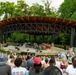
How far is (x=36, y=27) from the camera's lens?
46.1 m

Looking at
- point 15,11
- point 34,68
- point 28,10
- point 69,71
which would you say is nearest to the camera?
point 34,68

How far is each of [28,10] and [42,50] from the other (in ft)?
147

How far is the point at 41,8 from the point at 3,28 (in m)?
33.3

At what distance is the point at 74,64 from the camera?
6684 mm

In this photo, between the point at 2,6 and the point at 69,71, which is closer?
the point at 69,71

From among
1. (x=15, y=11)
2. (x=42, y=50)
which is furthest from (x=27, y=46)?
→ (x=15, y=11)

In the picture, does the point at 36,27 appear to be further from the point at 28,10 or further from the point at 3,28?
the point at 28,10

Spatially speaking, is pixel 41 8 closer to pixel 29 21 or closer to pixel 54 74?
pixel 29 21

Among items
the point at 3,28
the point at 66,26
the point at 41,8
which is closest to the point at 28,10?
the point at 41,8

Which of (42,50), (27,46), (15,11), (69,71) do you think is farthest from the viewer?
(15,11)

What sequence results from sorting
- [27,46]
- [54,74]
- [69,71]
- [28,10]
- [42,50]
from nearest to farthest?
1. [54,74]
2. [69,71]
3. [42,50]
4. [27,46]
5. [28,10]

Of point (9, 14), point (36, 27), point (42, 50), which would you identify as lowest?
point (42, 50)

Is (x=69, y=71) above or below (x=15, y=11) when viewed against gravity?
below

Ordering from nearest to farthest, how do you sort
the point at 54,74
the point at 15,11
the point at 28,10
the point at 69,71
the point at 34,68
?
the point at 54,74, the point at 34,68, the point at 69,71, the point at 15,11, the point at 28,10
